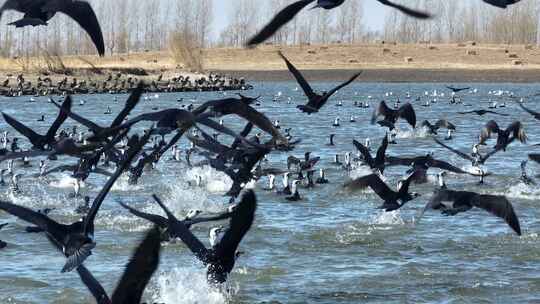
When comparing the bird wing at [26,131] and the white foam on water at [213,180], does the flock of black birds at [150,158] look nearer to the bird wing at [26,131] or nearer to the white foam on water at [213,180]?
the bird wing at [26,131]

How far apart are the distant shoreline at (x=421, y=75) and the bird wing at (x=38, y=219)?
82.8 metres

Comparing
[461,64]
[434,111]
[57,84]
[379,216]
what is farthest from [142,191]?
[461,64]

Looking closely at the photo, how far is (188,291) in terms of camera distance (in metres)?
13.5

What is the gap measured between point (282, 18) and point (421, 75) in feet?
305

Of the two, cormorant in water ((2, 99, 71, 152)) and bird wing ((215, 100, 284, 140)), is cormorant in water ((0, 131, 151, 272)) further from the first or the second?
cormorant in water ((2, 99, 71, 152))

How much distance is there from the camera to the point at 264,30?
6.46m

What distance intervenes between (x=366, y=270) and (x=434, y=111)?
125ft

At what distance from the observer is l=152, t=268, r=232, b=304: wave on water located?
13.3 m

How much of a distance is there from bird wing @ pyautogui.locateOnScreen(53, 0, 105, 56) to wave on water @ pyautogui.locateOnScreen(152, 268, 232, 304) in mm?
5567

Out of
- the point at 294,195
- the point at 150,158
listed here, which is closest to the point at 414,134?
the point at 294,195

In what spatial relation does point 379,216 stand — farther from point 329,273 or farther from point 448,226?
point 329,273

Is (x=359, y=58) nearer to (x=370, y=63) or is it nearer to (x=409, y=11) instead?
(x=370, y=63)

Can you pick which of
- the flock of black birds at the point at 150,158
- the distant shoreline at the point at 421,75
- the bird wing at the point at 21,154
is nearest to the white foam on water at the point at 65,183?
the flock of black birds at the point at 150,158

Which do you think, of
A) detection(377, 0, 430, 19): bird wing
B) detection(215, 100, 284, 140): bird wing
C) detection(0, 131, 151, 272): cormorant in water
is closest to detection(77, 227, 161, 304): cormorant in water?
detection(0, 131, 151, 272): cormorant in water
